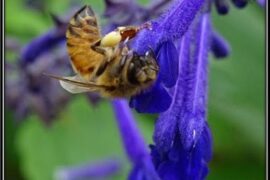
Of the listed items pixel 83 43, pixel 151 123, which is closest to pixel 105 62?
pixel 83 43

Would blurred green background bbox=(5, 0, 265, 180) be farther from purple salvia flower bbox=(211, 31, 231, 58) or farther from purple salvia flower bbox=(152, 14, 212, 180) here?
purple salvia flower bbox=(152, 14, 212, 180)

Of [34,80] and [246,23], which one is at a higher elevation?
[246,23]

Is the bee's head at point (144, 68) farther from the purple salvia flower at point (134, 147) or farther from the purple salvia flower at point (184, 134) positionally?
the purple salvia flower at point (134, 147)

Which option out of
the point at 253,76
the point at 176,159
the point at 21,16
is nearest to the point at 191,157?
the point at 176,159

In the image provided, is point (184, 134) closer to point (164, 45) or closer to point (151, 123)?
point (164, 45)

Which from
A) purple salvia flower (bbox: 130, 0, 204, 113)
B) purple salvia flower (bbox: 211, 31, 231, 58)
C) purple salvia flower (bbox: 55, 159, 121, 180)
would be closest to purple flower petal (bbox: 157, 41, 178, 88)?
purple salvia flower (bbox: 130, 0, 204, 113)

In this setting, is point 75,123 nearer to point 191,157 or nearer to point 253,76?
point 253,76

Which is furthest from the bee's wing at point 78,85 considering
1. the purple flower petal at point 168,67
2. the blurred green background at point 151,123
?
the blurred green background at point 151,123
